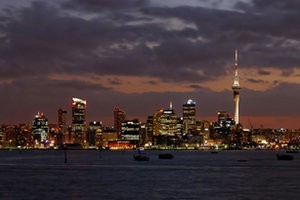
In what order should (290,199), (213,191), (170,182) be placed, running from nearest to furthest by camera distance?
(290,199), (213,191), (170,182)

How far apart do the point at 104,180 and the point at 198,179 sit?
15.9m

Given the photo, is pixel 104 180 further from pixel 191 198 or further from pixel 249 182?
pixel 191 198

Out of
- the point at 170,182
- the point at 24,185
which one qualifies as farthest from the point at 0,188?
the point at 170,182

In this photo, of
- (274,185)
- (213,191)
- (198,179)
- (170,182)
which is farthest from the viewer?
(198,179)

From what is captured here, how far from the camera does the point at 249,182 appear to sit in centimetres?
9675

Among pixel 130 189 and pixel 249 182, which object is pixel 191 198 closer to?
pixel 130 189

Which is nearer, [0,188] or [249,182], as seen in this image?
[0,188]

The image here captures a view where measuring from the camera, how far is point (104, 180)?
10088 cm

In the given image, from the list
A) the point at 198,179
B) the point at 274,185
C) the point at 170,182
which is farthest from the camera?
the point at 198,179

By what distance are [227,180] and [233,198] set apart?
2970 centimetres

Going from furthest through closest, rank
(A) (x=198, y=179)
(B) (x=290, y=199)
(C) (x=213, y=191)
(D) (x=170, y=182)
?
(A) (x=198, y=179) < (D) (x=170, y=182) < (C) (x=213, y=191) < (B) (x=290, y=199)

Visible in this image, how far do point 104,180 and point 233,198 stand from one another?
33.4 m

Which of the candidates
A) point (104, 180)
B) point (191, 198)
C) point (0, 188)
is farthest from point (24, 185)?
point (191, 198)

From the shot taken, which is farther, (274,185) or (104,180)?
(104,180)
